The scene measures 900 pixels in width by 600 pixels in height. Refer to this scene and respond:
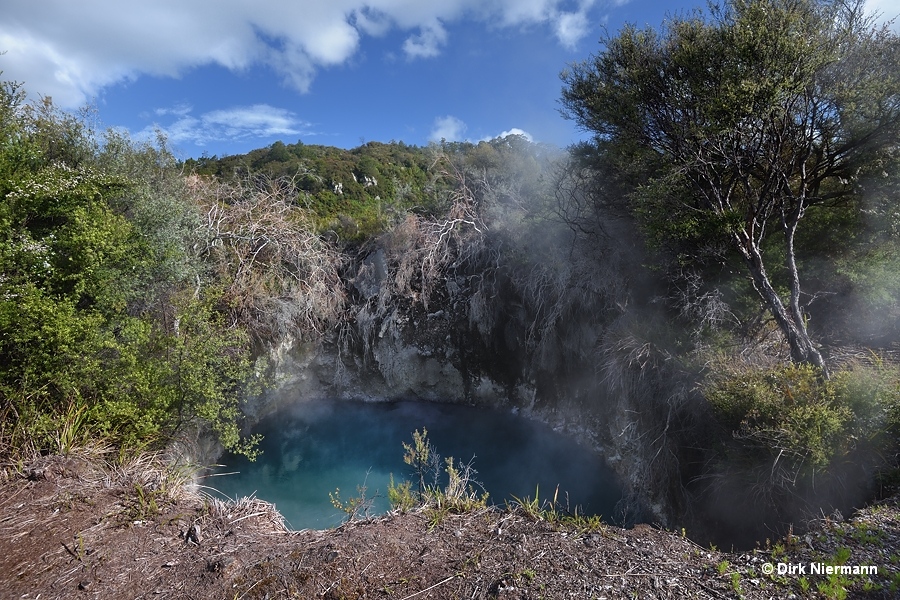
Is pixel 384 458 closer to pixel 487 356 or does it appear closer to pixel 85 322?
pixel 487 356

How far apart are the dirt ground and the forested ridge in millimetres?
1286

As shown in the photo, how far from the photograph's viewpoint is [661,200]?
22.5 ft

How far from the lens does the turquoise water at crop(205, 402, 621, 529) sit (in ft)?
27.4

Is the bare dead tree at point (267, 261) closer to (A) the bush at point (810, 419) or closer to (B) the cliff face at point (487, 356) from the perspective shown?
(B) the cliff face at point (487, 356)

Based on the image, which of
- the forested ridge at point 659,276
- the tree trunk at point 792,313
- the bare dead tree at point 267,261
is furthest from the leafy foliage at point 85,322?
the tree trunk at point 792,313

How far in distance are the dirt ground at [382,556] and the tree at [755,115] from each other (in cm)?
375

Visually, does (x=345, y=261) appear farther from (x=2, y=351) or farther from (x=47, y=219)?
(x=2, y=351)

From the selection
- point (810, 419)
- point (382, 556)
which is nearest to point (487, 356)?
point (810, 419)

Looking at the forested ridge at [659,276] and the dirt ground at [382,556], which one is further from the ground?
the forested ridge at [659,276]

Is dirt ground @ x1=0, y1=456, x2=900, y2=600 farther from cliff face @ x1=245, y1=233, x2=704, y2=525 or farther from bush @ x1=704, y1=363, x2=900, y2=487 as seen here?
cliff face @ x1=245, y1=233, x2=704, y2=525

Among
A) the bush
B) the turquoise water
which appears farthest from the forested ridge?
the turquoise water

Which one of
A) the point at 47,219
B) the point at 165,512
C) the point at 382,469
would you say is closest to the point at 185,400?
the point at 165,512

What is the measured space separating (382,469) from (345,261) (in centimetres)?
668

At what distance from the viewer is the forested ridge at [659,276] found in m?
5.20
